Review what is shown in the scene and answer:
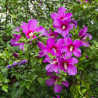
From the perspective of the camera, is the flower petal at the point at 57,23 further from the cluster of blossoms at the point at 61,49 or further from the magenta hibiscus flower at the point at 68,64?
the magenta hibiscus flower at the point at 68,64

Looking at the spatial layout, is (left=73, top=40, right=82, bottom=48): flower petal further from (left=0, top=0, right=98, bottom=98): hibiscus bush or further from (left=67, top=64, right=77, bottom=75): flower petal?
(left=67, top=64, right=77, bottom=75): flower petal

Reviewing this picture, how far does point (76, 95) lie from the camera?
1195 millimetres

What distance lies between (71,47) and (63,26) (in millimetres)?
160

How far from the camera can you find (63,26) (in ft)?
3.90

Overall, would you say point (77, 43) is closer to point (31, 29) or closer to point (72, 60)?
point (72, 60)

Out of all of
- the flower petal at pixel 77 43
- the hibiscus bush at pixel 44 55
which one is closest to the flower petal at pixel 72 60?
the hibiscus bush at pixel 44 55

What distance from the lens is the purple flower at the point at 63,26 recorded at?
118 cm

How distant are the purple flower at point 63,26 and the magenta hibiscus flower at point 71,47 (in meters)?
0.10

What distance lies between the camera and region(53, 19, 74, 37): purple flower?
118 cm

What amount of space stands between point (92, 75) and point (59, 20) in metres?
0.64

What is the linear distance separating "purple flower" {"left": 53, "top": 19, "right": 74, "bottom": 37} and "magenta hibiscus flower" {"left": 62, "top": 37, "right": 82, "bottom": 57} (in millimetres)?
104

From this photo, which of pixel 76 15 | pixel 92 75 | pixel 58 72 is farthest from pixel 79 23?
pixel 58 72

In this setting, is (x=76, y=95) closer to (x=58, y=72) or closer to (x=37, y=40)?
(x=58, y=72)

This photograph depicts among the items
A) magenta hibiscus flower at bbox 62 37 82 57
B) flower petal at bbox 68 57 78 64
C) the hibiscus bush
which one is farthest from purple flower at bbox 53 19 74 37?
flower petal at bbox 68 57 78 64
